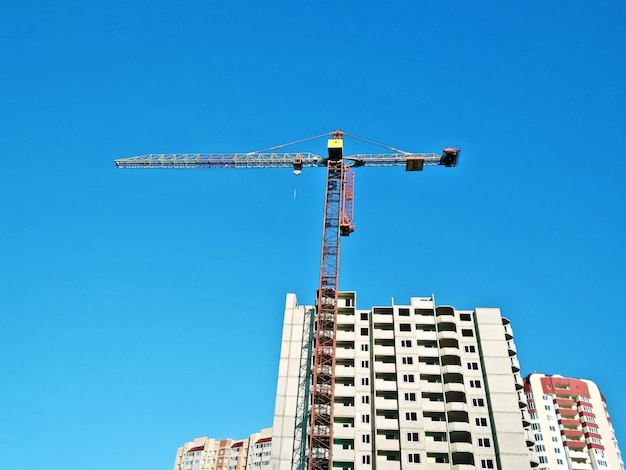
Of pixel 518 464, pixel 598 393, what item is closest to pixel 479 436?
pixel 518 464

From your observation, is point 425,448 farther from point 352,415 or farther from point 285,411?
point 285,411

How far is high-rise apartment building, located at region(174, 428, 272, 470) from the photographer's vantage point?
475 ft

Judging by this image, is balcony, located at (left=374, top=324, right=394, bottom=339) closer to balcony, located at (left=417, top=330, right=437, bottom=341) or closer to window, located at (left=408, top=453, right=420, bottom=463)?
balcony, located at (left=417, top=330, right=437, bottom=341)

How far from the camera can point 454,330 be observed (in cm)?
8806

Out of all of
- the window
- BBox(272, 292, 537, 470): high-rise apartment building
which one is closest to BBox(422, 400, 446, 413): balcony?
BBox(272, 292, 537, 470): high-rise apartment building

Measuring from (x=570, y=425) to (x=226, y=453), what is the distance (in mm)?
84710

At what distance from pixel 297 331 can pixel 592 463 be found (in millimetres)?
75823

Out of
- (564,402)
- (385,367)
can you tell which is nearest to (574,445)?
(564,402)

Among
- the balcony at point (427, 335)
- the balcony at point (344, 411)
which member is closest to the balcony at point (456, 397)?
the balcony at point (427, 335)

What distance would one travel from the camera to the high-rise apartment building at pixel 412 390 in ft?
249

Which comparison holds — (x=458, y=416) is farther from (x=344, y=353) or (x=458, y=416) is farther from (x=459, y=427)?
(x=344, y=353)

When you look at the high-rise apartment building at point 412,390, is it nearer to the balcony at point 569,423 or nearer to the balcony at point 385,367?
the balcony at point 385,367

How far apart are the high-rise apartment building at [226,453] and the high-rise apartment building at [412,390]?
65.7 m

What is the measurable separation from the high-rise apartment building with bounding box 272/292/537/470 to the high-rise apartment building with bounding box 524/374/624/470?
1781 inches
